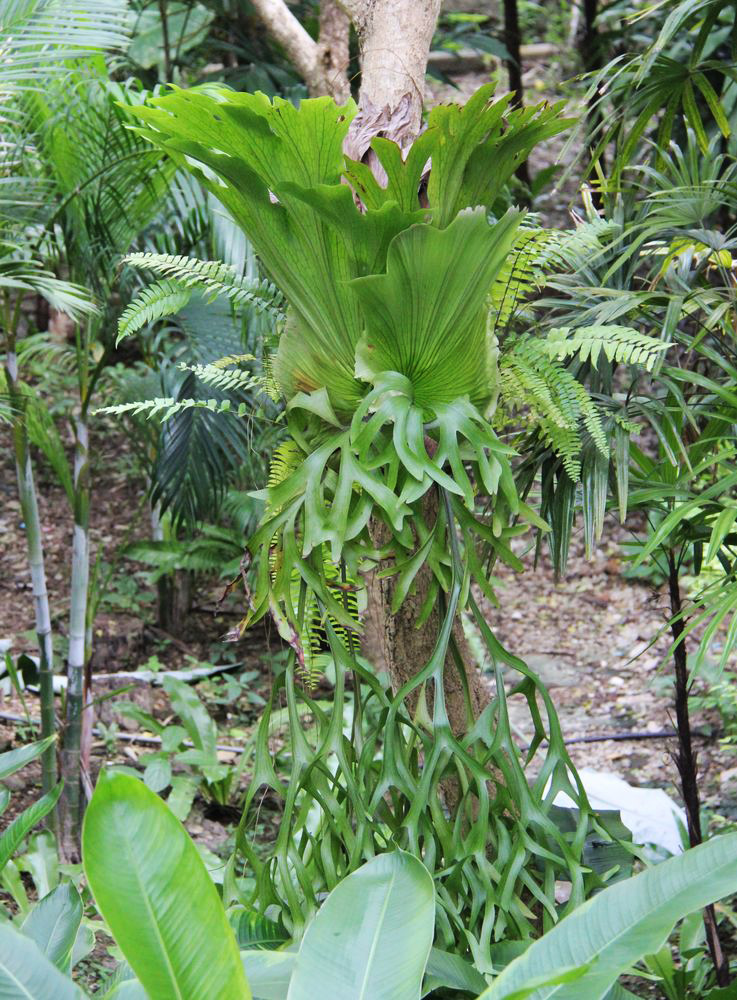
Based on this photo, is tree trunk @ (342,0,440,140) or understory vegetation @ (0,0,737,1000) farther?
tree trunk @ (342,0,440,140)

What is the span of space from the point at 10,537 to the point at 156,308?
4068 millimetres

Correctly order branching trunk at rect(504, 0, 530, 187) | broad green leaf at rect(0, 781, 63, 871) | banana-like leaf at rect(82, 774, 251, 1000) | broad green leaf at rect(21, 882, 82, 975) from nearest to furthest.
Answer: banana-like leaf at rect(82, 774, 251, 1000), broad green leaf at rect(21, 882, 82, 975), broad green leaf at rect(0, 781, 63, 871), branching trunk at rect(504, 0, 530, 187)

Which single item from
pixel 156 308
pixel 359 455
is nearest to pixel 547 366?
pixel 359 455

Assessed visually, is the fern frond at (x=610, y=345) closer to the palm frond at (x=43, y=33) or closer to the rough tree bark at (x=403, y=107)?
the rough tree bark at (x=403, y=107)

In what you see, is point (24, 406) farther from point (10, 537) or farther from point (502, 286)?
point (10, 537)

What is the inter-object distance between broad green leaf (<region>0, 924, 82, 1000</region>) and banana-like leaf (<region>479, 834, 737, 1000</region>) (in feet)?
1.63

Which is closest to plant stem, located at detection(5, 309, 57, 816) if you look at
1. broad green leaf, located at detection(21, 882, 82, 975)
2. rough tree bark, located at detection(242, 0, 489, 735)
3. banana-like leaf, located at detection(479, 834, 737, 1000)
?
rough tree bark, located at detection(242, 0, 489, 735)

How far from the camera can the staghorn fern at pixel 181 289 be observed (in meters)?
1.76

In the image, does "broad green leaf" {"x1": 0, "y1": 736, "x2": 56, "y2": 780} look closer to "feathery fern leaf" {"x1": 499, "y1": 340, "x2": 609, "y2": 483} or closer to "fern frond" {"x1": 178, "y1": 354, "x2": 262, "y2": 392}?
"fern frond" {"x1": 178, "y1": 354, "x2": 262, "y2": 392}

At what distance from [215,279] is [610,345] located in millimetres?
729

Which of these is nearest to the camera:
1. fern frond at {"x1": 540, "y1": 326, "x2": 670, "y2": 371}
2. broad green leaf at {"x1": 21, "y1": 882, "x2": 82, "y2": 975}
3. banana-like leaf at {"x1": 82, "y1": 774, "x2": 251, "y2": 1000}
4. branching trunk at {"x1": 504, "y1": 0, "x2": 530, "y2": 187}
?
banana-like leaf at {"x1": 82, "y1": 774, "x2": 251, "y2": 1000}

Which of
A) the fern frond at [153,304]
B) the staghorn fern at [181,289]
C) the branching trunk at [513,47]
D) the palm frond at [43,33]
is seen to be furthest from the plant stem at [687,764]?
the branching trunk at [513,47]

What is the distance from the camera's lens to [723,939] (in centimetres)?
270

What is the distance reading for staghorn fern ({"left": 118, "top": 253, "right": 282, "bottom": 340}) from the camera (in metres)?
1.76
